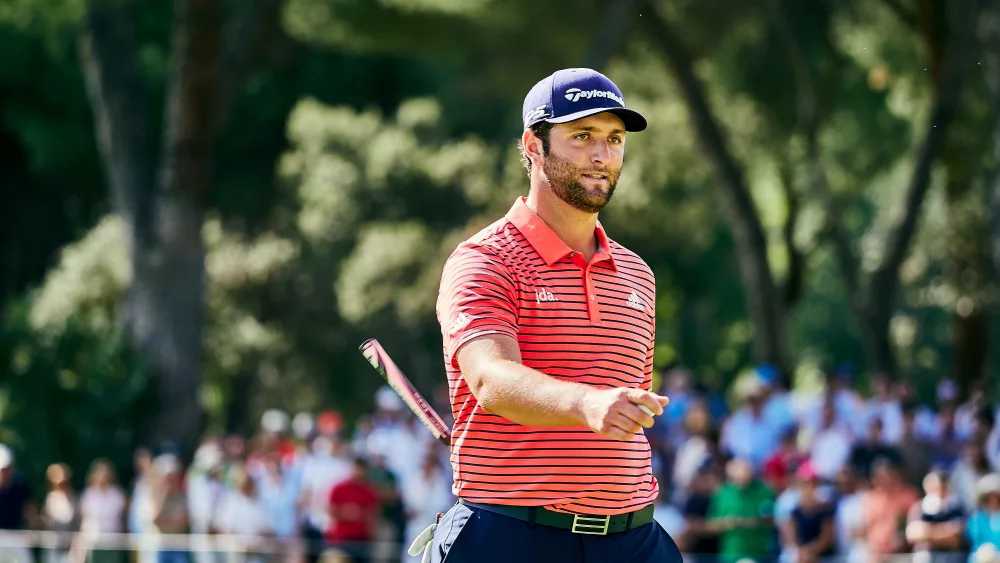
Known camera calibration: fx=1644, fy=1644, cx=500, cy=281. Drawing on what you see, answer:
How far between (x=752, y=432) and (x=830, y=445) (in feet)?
3.35

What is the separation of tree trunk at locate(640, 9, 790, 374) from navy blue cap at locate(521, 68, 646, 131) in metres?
18.4

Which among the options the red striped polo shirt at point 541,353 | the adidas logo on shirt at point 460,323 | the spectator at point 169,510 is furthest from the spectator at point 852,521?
the adidas logo on shirt at point 460,323

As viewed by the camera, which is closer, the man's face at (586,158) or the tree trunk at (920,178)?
the man's face at (586,158)

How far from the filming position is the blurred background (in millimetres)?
15500

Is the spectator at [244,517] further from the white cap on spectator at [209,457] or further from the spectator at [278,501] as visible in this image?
the white cap on spectator at [209,457]

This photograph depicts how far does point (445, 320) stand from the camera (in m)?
4.05

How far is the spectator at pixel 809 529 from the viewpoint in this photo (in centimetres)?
1249

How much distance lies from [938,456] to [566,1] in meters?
9.57

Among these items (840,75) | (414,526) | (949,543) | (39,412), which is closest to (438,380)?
(840,75)

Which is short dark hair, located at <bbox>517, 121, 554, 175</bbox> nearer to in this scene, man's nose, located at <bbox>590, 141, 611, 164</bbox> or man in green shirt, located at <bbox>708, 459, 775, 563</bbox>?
man's nose, located at <bbox>590, 141, 611, 164</bbox>

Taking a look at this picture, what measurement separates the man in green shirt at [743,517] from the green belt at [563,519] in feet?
28.7

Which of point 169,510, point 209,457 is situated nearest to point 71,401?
point 209,457

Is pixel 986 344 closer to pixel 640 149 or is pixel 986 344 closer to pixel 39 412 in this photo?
pixel 640 149

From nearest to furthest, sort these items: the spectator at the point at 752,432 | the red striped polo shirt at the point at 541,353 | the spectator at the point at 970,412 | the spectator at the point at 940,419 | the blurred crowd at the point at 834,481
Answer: the red striped polo shirt at the point at 541,353 < the blurred crowd at the point at 834,481 < the spectator at the point at 970,412 < the spectator at the point at 752,432 < the spectator at the point at 940,419
